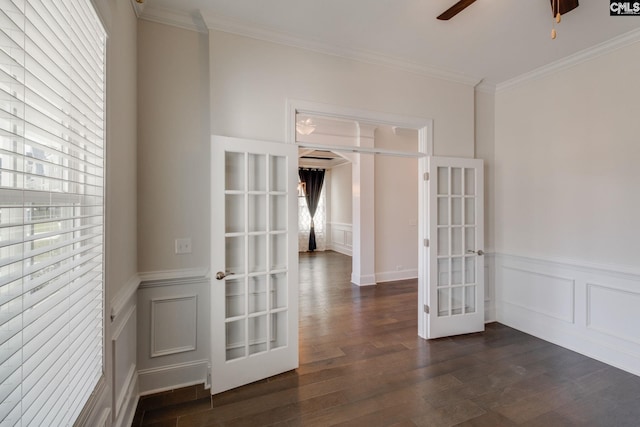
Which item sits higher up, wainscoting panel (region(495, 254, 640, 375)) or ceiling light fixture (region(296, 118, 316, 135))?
ceiling light fixture (region(296, 118, 316, 135))

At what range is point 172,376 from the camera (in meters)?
2.41

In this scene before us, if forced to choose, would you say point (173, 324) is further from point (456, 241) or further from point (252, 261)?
point (456, 241)

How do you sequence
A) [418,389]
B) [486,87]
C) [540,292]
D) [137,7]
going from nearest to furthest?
[137,7] < [418,389] < [540,292] < [486,87]

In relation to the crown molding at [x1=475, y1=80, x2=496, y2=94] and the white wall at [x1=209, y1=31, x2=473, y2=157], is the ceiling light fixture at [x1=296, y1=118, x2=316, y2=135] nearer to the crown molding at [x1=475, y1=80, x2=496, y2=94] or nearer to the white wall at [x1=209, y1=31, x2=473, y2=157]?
the white wall at [x1=209, y1=31, x2=473, y2=157]

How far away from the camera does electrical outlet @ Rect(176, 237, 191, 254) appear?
245cm

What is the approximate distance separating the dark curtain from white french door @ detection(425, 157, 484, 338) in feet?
20.6

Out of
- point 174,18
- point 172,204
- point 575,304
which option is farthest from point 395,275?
point 174,18

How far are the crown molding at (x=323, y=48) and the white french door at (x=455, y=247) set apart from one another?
98 cm

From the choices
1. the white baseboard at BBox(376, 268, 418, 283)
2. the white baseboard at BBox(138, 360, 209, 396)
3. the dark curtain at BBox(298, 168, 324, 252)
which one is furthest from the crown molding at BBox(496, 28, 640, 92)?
the dark curtain at BBox(298, 168, 324, 252)

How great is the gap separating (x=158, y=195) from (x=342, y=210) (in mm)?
6898

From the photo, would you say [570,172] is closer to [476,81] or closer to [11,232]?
[476,81]

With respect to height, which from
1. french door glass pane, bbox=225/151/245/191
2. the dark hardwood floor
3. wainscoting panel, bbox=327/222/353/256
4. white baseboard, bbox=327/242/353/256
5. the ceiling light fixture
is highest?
the ceiling light fixture

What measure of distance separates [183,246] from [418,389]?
7.52ft

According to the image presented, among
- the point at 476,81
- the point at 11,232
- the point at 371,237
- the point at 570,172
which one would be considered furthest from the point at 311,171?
the point at 11,232
